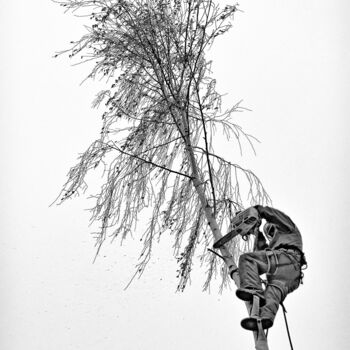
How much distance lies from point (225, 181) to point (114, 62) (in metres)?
1.96

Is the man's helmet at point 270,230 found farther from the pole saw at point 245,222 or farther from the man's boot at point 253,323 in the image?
the man's boot at point 253,323

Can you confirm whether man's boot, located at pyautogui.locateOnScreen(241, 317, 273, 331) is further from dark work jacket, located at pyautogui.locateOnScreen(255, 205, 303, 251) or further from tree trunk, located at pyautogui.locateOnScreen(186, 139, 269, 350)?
dark work jacket, located at pyautogui.locateOnScreen(255, 205, 303, 251)

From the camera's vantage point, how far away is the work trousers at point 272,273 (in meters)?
5.83

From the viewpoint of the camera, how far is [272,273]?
6.06 metres

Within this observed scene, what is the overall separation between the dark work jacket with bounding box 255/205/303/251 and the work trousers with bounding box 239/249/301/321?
105 millimetres

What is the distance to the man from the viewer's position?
5758 millimetres

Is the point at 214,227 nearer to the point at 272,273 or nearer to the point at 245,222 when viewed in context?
the point at 245,222

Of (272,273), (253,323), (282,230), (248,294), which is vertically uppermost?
(282,230)

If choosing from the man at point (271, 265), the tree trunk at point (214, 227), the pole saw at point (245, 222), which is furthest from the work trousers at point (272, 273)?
the pole saw at point (245, 222)

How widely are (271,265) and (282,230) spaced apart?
18.0 inches

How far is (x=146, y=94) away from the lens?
805 cm

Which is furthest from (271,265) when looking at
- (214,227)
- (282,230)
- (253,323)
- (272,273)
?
(214,227)

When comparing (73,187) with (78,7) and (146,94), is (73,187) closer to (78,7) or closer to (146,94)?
(146,94)

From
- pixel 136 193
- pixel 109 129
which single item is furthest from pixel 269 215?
Answer: pixel 109 129
